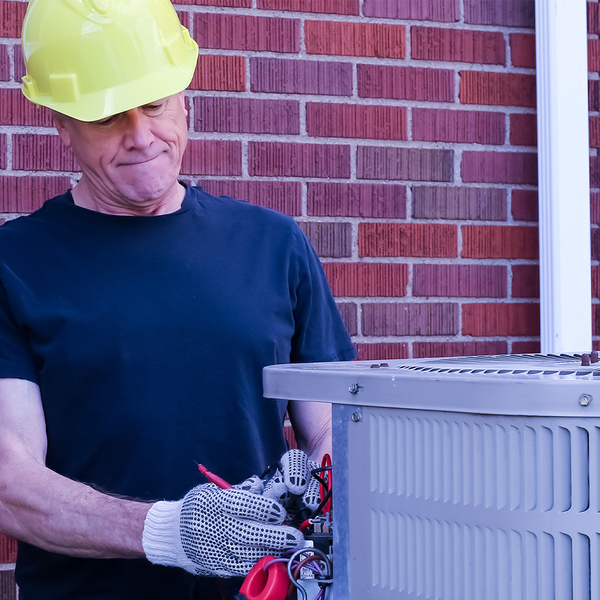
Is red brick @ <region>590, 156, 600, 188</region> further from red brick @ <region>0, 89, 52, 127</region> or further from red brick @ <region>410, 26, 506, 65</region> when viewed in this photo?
red brick @ <region>0, 89, 52, 127</region>

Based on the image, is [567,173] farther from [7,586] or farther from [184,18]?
[7,586]

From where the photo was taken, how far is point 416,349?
2051 millimetres

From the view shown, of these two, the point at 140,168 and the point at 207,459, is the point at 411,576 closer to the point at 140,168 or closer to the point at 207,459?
the point at 207,459

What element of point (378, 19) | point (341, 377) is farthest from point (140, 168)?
point (378, 19)

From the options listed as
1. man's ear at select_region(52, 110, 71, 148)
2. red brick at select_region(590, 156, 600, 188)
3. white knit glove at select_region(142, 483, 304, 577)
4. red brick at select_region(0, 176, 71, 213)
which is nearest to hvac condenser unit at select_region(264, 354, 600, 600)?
white knit glove at select_region(142, 483, 304, 577)

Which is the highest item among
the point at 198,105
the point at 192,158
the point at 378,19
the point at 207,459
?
the point at 378,19

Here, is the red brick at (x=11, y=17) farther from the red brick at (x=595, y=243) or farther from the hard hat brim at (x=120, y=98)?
the red brick at (x=595, y=243)

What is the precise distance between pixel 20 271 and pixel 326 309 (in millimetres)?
631

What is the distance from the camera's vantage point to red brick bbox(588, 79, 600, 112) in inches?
84.3

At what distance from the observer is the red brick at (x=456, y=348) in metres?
2.06

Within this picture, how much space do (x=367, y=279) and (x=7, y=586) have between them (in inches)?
48.0

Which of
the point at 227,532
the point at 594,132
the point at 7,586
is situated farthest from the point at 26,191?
the point at 594,132

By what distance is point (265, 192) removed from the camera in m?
1.96

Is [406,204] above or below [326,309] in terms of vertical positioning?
above
